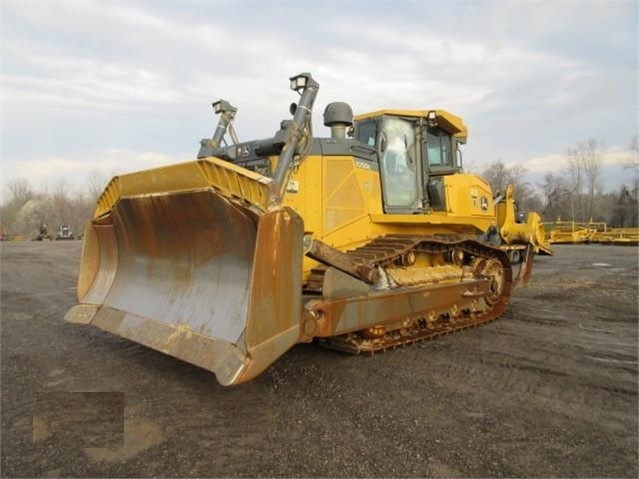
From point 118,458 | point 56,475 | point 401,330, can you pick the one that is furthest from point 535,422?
point 56,475

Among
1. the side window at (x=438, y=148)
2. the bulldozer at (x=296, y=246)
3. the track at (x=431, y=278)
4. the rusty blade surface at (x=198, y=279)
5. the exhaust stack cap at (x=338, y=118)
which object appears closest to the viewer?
the rusty blade surface at (x=198, y=279)

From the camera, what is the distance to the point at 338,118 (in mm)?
5598

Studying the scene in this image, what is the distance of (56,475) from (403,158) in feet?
16.8

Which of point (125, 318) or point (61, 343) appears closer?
point (125, 318)

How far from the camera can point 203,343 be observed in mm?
3676

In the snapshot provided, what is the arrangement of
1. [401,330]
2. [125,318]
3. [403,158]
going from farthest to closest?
[403,158], [401,330], [125,318]

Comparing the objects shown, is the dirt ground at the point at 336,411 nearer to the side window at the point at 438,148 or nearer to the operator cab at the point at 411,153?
the operator cab at the point at 411,153

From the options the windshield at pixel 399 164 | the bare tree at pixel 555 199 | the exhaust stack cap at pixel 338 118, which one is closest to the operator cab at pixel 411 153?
the windshield at pixel 399 164

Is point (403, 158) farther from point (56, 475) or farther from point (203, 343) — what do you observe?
point (56, 475)

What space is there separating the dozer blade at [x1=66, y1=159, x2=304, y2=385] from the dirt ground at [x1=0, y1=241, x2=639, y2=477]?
0.50 meters

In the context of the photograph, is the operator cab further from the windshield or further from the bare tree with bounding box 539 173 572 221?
the bare tree with bounding box 539 173 572 221

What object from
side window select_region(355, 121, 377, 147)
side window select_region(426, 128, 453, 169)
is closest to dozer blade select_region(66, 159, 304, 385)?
side window select_region(355, 121, 377, 147)

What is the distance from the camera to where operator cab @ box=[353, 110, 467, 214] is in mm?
6062

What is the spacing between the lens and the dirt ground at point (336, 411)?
2.92 m
